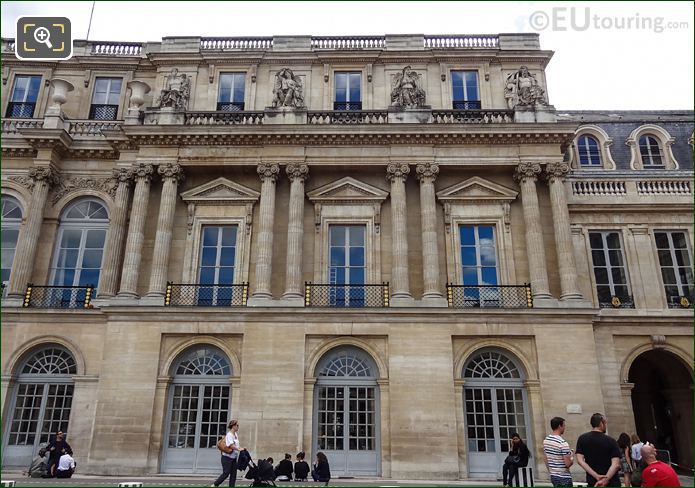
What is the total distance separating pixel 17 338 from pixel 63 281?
2.58 meters

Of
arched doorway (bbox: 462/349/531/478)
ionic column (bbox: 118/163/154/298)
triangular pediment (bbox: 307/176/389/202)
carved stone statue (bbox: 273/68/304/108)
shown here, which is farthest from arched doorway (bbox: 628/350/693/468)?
ionic column (bbox: 118/163/154/298)

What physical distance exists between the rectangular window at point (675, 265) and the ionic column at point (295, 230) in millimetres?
13570

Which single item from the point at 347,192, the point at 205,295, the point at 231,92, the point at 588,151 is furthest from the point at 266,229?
the point at 588,151

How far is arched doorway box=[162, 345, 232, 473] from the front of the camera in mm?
17703

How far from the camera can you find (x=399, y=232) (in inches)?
773

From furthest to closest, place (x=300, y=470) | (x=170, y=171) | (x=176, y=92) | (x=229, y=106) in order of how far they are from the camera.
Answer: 1. (x=229, y=106)
2. (x=176, y=92)
3. (x=170, y=171)
4. (x=300, y=470)

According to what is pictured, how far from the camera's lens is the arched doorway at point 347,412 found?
57.7 ft

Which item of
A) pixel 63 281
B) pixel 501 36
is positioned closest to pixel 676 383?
pixel 501 36

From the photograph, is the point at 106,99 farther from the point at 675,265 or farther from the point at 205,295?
the point at 675,265

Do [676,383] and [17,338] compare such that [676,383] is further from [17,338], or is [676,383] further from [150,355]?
[17,338]

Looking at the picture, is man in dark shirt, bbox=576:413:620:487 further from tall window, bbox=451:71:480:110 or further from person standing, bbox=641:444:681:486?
tall window, bbox=451:71:480:110

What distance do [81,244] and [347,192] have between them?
10.6 metres

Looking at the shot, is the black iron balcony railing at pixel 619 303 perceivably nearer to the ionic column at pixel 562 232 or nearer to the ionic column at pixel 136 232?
the ionic column at pixel 562 232

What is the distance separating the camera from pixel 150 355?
18.2 metres
